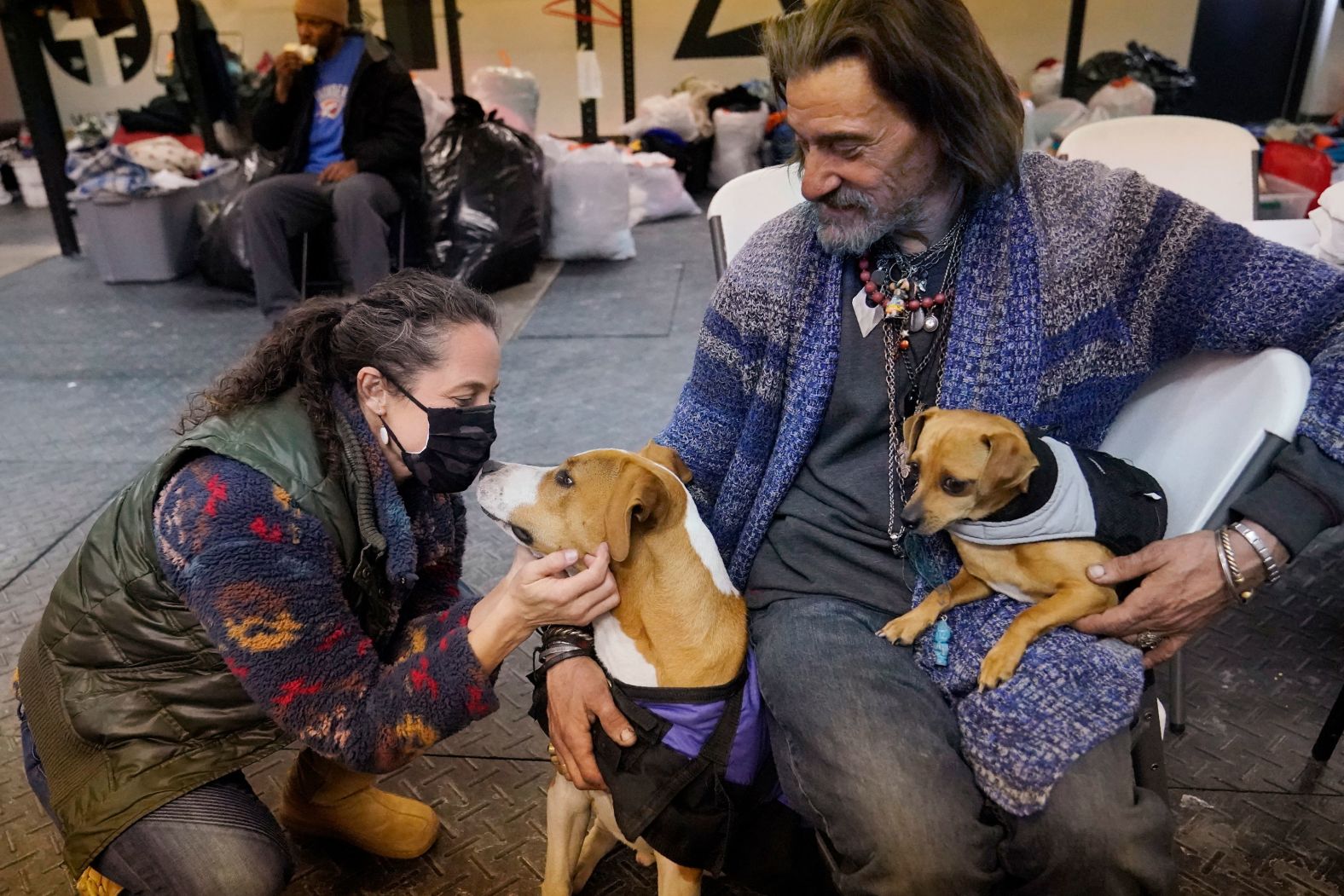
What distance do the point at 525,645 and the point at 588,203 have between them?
3.97 meters

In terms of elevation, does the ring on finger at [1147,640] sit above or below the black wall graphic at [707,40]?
below

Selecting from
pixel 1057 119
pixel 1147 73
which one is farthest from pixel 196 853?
pixel 1147 73

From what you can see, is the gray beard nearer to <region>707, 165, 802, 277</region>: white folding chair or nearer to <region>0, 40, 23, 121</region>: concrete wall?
<region>707, 165, 802, 277</region>: white folding chair

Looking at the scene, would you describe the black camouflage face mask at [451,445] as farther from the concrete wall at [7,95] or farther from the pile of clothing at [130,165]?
the concrete wall at [7,95]

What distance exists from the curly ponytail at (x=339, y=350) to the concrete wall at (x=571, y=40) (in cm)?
785

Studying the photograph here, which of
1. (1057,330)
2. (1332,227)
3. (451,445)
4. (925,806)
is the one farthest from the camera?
(1332,227)

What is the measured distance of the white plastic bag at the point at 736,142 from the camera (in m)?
7.91

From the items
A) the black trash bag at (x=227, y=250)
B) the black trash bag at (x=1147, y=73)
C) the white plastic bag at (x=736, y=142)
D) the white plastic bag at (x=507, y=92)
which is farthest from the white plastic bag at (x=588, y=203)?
the black trash bag at (x=1147, y=73)

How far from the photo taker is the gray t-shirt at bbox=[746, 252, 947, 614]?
1.67 meters

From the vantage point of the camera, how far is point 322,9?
16.2ft

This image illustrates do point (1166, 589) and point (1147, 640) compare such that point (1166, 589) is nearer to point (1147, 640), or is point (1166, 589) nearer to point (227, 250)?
point (1147, 640)

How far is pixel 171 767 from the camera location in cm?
159

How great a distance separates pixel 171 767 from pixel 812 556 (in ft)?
3.59

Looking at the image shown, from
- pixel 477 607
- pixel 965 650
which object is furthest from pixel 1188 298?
pixel 477 607
